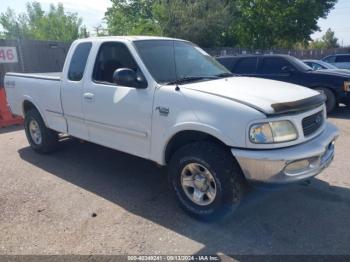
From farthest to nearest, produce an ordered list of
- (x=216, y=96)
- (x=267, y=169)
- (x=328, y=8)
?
(x=328, y=8)
(x=216, y=96)
(x=267, y=169)

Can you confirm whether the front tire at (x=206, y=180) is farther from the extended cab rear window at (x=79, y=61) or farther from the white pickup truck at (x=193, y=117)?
the extended cab rear window at (x=79, y=61)

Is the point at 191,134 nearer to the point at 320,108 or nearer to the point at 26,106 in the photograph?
the point at 320,108

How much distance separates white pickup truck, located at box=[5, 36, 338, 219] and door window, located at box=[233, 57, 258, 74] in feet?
18.7

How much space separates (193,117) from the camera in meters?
3.46

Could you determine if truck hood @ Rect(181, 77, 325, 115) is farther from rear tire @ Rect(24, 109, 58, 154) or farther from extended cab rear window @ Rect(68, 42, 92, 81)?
rear tire @ Rect(24, 109, 58, 154)

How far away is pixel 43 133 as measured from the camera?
19.5 feet

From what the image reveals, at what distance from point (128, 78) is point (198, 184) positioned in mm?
1418

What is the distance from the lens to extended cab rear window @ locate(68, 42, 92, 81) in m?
4.89

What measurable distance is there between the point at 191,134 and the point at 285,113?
1.01m

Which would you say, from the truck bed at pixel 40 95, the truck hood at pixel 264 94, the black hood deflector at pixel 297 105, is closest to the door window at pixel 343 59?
the truck hood at pixel 264 94

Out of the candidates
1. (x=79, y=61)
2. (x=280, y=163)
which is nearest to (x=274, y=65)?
(x=79, y=61)

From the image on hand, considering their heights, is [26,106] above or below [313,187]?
above

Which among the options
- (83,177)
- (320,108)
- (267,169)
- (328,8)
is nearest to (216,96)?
(267,169)

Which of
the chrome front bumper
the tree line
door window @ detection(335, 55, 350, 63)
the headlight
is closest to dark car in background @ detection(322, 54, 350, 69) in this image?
door window @ detection(335, 55, 350, 63)
